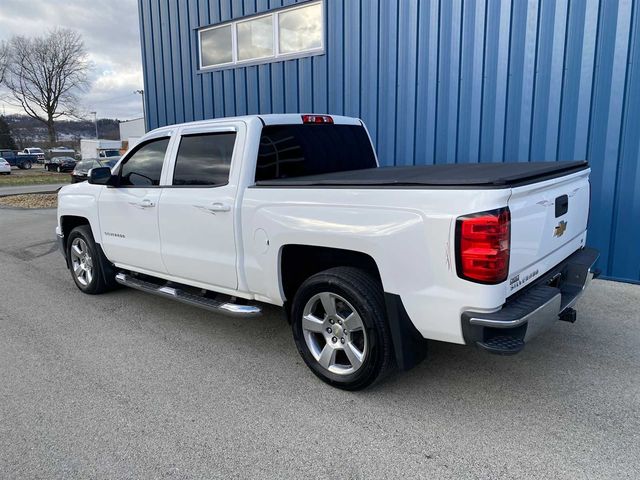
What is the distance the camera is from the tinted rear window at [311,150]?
4098 millimetres

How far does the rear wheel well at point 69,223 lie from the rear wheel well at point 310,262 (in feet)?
10.9

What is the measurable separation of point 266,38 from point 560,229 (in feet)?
22.7

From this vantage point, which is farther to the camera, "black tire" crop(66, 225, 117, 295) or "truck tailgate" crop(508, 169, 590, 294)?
"black tire" crop(66, 225, 117, 295)

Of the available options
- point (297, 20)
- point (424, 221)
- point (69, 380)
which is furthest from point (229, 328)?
point (297, 20)

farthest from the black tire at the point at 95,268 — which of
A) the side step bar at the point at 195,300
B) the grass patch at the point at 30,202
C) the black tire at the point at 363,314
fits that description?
the grass patch at the point at 30,202

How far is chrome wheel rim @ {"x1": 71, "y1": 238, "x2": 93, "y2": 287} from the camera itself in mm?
5820

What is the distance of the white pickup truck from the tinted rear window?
1cm

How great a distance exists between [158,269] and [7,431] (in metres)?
2.01

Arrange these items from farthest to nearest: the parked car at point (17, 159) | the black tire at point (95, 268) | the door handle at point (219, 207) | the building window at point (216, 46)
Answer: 1. the parked car at point (17, 159)
2. the building window at point (216, 46)
3. the black tire at point (95, 268)
4. the door handle at point (219, 207)

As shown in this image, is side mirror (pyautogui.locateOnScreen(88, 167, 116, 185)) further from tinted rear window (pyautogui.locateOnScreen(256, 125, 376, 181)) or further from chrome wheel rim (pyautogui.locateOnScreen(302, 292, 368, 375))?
chrome wheel rim (pyautogui.locateOnScreen(302, 292, 368, 375))

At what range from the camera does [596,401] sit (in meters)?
3.31

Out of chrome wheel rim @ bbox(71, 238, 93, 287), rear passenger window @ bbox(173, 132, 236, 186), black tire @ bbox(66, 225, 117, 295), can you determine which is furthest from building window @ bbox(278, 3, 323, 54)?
chrome wheel rim @ bbox(71, 238, 93, 287)

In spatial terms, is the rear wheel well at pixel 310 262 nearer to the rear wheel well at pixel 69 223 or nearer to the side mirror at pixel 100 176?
the side mirror at pixel 100 176

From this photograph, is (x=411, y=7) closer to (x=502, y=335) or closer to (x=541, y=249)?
(x=541, y=249)
